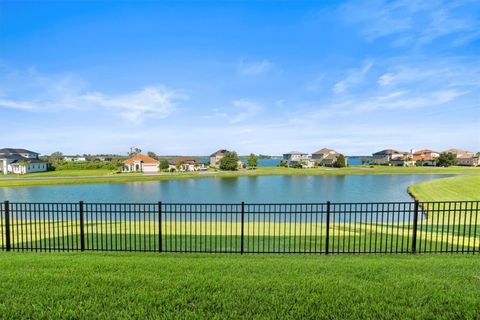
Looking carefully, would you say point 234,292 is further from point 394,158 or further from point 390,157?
point 390,157

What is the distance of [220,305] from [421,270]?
11.6 feet

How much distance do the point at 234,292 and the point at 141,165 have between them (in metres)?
74.3

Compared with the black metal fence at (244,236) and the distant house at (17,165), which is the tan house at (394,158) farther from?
the distant house at (17,165)

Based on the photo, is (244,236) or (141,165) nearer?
(244,236)

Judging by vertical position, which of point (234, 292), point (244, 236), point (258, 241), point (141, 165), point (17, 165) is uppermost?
point (234, 292)

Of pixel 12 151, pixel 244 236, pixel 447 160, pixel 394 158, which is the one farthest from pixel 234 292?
pixel 394 158

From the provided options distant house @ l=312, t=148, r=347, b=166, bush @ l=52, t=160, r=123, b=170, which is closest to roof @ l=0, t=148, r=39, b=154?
bush @ l=52, t=160, r=123, b=170

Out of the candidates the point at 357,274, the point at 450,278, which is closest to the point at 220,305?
the point at 357,274

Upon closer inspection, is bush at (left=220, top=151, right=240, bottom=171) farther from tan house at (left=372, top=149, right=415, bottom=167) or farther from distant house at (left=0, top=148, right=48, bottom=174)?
tan house at (left=372, top=149, right=415, bottom=167)

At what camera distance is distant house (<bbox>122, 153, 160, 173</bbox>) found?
70706mm

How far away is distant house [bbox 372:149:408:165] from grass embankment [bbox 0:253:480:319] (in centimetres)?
12582

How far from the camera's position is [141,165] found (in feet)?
237

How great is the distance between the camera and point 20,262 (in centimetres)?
459

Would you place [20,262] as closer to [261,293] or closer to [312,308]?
Answer: [261,293]
